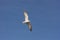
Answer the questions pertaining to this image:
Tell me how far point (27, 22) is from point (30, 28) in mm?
858

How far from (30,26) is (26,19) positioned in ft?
4.27

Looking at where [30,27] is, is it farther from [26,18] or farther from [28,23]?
[26,18]

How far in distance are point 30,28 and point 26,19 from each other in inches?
61.4

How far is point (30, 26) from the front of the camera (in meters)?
14.2

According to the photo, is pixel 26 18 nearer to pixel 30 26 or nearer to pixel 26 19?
pixel 26 19

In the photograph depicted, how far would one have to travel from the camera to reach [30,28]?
14.0 metres

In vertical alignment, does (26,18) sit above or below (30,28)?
above

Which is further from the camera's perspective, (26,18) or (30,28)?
(26,18)

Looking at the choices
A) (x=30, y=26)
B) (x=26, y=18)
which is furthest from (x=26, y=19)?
(x=30, y=26)

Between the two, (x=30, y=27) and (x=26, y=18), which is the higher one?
(x=26, y=18)

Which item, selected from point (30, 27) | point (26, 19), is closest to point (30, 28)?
point (30, 27)

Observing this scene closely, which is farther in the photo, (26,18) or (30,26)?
(26,18)

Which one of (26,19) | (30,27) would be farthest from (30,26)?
(26,19)

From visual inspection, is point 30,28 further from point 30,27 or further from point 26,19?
point 26,19
